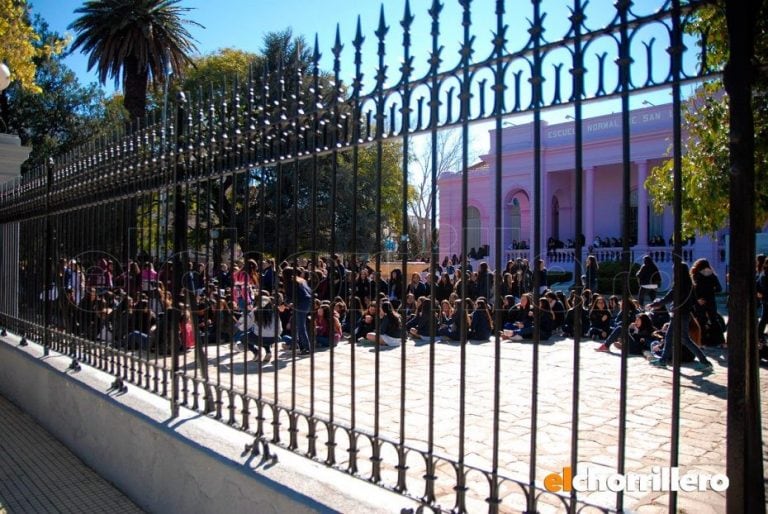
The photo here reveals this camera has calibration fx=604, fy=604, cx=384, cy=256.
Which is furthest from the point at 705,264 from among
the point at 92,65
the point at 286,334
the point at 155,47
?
the point at 92,65

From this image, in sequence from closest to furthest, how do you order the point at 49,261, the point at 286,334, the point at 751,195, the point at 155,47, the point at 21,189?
the point at 751,195 < the point at 49,261 < the point at 21,189 < the point at 286,334 < the point at 155,47

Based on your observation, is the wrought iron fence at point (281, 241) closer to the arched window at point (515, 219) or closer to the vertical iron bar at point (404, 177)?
the vertical iron bar at point (404, 177)

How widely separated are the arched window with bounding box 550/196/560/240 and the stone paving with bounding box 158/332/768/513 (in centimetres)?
1692

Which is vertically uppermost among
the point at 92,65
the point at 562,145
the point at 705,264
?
the point at 92,65

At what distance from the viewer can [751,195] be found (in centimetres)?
185

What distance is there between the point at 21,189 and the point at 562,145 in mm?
18994

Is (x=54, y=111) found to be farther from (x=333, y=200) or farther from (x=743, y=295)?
(x=743, y=295)

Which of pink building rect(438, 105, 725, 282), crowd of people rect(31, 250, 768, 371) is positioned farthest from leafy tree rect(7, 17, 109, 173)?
crowd of people rect(31, 250, 768, 371)

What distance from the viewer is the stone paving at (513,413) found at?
3.74 metres

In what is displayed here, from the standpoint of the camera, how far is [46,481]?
4.93 meters

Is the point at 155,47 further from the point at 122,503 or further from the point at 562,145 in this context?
the point at 122,503

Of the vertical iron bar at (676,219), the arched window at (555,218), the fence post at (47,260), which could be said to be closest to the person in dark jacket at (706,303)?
the vertical iron bar at (676,219)

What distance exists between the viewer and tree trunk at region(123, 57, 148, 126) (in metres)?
21.8

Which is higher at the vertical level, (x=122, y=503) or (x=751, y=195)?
(x=751, y=195)
